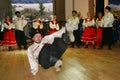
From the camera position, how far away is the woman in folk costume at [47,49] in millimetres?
5941

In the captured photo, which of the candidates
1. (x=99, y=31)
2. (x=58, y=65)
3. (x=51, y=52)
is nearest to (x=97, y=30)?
(x=99, y=31)

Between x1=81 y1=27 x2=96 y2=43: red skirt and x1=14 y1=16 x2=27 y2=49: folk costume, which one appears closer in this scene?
x1=81 y1=27 x2=96 y2=43: red skirt

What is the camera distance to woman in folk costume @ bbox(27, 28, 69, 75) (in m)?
5.94

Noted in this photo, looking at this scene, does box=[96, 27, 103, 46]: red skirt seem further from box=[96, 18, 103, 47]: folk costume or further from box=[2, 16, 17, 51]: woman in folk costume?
box=[2, 16, 17, 51]: woman in folk costume

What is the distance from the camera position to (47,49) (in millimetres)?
6035

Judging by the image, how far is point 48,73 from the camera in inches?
255

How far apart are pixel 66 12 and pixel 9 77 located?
328 inches

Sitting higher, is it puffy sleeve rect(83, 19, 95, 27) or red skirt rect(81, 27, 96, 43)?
puffy sleeve rect(83, 19, 95, 27)

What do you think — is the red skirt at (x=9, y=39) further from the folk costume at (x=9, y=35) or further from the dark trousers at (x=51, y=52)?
the dark trousers at (x=51, y=52)

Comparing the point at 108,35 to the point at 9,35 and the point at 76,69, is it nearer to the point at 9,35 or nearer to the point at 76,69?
the point at 9,35

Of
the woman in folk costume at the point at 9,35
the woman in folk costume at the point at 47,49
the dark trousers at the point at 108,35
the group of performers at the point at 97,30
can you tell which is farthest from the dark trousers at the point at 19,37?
the woman in folk costume at the point at 47,49

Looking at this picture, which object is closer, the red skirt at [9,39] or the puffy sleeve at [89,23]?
the puffy sleeve at [89,23]

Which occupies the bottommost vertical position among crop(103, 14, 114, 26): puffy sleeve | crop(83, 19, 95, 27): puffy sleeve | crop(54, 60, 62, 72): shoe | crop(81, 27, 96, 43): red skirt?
crop(54, 60, 62, 72): shoe

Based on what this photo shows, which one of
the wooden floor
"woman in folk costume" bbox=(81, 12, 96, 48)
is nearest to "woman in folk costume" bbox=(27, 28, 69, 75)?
the wooden floor
